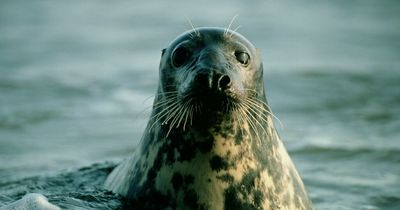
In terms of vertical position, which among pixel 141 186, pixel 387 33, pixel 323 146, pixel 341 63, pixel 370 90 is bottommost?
pixel 141 186

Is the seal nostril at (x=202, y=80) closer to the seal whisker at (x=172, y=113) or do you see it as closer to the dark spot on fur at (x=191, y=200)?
the seal whisker at (x=172, y=113)

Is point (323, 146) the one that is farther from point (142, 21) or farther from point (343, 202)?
point (142, 21)

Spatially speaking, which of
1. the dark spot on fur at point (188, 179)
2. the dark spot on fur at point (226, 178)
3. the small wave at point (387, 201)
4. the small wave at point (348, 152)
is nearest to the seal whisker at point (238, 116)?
the dark spot on fur at point (226, 178)

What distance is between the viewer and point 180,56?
4.91 meters

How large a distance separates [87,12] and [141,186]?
12325 millimetres

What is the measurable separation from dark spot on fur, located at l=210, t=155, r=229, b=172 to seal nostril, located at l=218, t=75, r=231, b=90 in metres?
0.49

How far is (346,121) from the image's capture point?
31.3 ft

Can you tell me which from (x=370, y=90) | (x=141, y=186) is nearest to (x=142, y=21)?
(x=370, y=90)

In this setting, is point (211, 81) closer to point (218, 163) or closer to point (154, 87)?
point (218, 163)

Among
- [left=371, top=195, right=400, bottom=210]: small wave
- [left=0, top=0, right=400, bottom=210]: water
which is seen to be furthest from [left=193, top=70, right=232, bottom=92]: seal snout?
[left=371, top=195, right=400, bottom=210]: small wave

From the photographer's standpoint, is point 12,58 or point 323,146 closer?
point 323,146

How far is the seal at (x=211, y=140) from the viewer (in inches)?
183

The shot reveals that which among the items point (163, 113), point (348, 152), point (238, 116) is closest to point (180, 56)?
point (163, 113)

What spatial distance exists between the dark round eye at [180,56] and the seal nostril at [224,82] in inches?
17.9
